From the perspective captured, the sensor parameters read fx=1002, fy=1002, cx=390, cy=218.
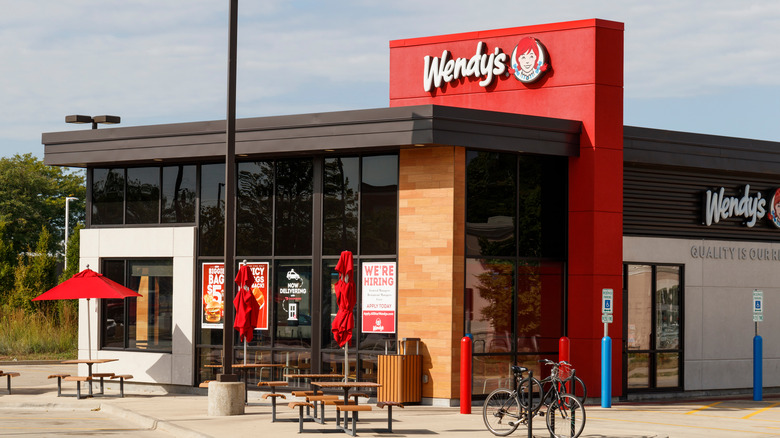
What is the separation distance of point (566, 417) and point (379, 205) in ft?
23.0

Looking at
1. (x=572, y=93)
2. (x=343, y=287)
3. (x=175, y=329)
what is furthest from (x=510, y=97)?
(x=175, y=329)

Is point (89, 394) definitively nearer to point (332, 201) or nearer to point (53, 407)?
point (53, 407)

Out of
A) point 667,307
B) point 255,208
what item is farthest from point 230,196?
point 667,307

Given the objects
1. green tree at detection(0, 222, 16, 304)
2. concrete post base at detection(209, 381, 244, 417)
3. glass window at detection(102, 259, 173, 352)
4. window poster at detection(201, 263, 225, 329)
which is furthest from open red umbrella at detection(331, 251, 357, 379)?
green tree at detection(0, 222, 16, 304)

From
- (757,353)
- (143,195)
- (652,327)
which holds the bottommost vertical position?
(757,353)

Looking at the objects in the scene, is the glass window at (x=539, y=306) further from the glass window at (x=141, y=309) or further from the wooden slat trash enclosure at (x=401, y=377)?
the glass window at (x=141, y=309)

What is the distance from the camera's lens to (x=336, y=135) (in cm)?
2083

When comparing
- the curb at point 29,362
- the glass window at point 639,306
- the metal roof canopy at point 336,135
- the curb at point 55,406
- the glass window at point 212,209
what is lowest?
the curb at point 29,362

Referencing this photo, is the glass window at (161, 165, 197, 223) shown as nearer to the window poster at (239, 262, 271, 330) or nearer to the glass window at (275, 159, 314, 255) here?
the window poster at (239, 262, 271, 330)

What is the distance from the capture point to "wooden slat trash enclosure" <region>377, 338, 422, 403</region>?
65.3 ft

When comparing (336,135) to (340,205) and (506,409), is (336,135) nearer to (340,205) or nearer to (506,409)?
(340,205)

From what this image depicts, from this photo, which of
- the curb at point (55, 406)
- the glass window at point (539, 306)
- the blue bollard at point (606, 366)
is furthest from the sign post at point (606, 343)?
the curb at point (55, 406)

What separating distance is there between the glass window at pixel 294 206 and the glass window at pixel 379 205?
4.41 ft

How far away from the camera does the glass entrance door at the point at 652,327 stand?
2291 centimetres
